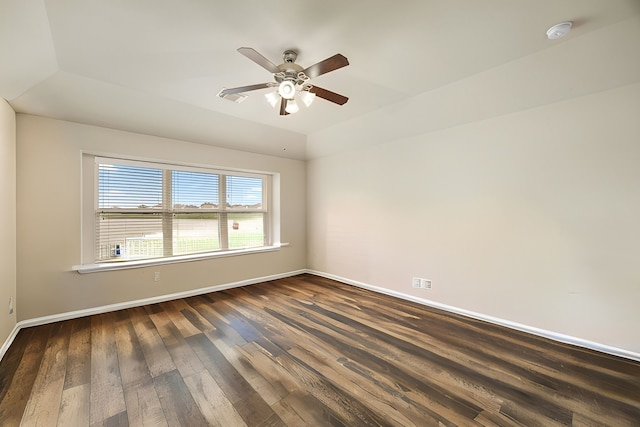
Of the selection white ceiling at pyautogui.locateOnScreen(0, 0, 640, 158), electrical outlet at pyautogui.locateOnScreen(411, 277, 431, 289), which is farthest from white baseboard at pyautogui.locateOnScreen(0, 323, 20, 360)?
electrical outlet at pyautogui.locateOnScreen(411, 277, 431, 289)

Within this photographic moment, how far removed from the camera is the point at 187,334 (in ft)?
9.10

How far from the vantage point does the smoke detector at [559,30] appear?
1861 millimetres

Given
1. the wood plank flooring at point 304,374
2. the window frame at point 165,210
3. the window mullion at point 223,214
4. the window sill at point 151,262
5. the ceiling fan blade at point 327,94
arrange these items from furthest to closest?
the window mullion at point 223,214 < the window frame at point 165,210 < the window sill at point 151,262 < the ceiling fan blade at point 327,94 < the wood plank flooring at point 304,374

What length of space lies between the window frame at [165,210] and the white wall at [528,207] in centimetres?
186

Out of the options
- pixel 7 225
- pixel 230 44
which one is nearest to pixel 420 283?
pixel 230 44

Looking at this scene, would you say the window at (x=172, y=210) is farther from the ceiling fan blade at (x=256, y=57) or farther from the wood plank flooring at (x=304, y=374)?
the ceiling fan blade at (x=256, y=57)

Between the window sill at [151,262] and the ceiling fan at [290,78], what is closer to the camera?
the ceiling fan at [290,78]

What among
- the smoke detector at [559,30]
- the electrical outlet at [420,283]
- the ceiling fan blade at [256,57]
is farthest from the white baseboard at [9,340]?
the smoke detector at [559,30]

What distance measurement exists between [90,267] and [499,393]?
4.38 m

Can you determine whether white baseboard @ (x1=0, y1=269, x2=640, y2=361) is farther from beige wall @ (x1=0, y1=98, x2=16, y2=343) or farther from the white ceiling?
the white ceiling

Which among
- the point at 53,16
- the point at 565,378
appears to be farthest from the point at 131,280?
the point at 565,378

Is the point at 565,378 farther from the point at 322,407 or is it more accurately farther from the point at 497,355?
the point at 322,407

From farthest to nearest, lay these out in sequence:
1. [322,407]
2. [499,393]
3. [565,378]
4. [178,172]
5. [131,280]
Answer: [178,172] → [131,280] → [565,378] → [499,393] → [322,407]

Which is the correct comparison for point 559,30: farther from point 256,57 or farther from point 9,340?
point 9,340
